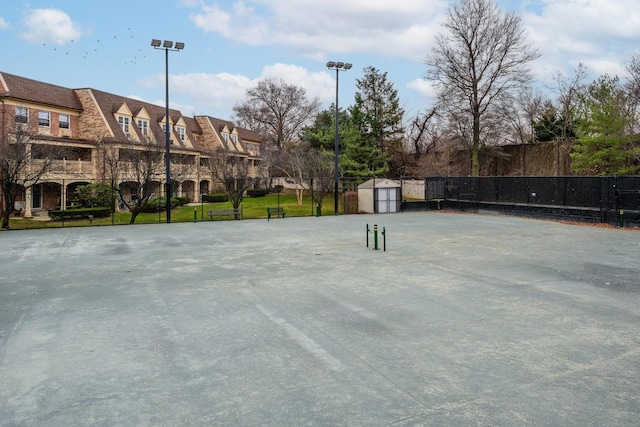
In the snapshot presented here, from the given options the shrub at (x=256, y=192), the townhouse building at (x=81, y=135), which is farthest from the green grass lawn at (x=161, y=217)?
the shrub at (x=256, y=192)

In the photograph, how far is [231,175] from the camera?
134 ft

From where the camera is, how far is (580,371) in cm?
577

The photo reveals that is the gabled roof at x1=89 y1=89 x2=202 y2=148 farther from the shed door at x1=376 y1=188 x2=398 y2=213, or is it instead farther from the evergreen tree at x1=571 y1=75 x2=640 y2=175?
the evergreen tree at x1=571 y1=75 x2=640 y2=175

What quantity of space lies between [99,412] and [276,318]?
12.1 ft

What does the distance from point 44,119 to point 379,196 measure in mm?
26941

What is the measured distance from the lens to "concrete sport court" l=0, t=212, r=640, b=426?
4.82m

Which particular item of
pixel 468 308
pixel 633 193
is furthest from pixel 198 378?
pixel 633 193

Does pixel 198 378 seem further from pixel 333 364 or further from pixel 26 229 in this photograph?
pixel 26 229

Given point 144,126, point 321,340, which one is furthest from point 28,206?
point 321,340

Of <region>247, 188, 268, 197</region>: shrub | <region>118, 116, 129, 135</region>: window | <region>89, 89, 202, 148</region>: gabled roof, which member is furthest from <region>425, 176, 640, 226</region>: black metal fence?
<region>118, 116, 129, 135</region>: window

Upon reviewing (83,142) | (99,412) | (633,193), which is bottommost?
(99,412)

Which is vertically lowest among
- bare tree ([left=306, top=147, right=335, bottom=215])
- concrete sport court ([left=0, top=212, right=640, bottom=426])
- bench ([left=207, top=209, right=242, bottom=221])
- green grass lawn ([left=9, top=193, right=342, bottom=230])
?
concrete sport court ([left=0, top=212, right=640, bottom=426])

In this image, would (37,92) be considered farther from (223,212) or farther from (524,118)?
(524,118)

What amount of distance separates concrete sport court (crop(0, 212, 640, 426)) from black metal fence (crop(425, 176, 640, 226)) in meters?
11.3
